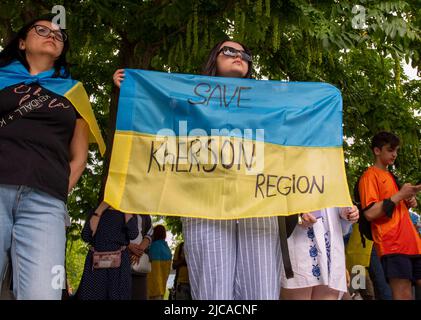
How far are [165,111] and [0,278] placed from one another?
148 cm

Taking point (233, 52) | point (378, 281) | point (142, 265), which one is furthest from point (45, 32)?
point (378, 281)

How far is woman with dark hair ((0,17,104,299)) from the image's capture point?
125 inches

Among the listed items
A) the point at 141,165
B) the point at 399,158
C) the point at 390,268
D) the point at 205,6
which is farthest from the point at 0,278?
the point at 399,158

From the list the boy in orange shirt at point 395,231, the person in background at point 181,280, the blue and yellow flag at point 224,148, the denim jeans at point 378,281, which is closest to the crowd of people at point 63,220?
the blue and yellow flag at point 224,148

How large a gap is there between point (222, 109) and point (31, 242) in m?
1.53

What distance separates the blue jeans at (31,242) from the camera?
3.15m

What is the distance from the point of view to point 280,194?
3.95 metres

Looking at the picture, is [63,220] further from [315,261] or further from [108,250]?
[108,250]

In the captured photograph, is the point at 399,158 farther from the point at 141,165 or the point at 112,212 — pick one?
the point at 141,165

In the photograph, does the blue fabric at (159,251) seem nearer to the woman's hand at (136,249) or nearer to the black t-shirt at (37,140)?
the woman's hand at (136,249)

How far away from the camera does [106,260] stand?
19.2ft

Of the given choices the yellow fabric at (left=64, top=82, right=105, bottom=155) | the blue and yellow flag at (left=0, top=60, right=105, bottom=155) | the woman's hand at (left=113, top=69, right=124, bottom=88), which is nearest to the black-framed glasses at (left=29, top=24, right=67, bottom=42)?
the blue and yellow flag at (left=0, top=60, right=105, bottom=155)

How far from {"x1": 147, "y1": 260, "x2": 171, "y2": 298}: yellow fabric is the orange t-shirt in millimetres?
4810

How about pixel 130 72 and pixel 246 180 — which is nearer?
pixel 246 180
